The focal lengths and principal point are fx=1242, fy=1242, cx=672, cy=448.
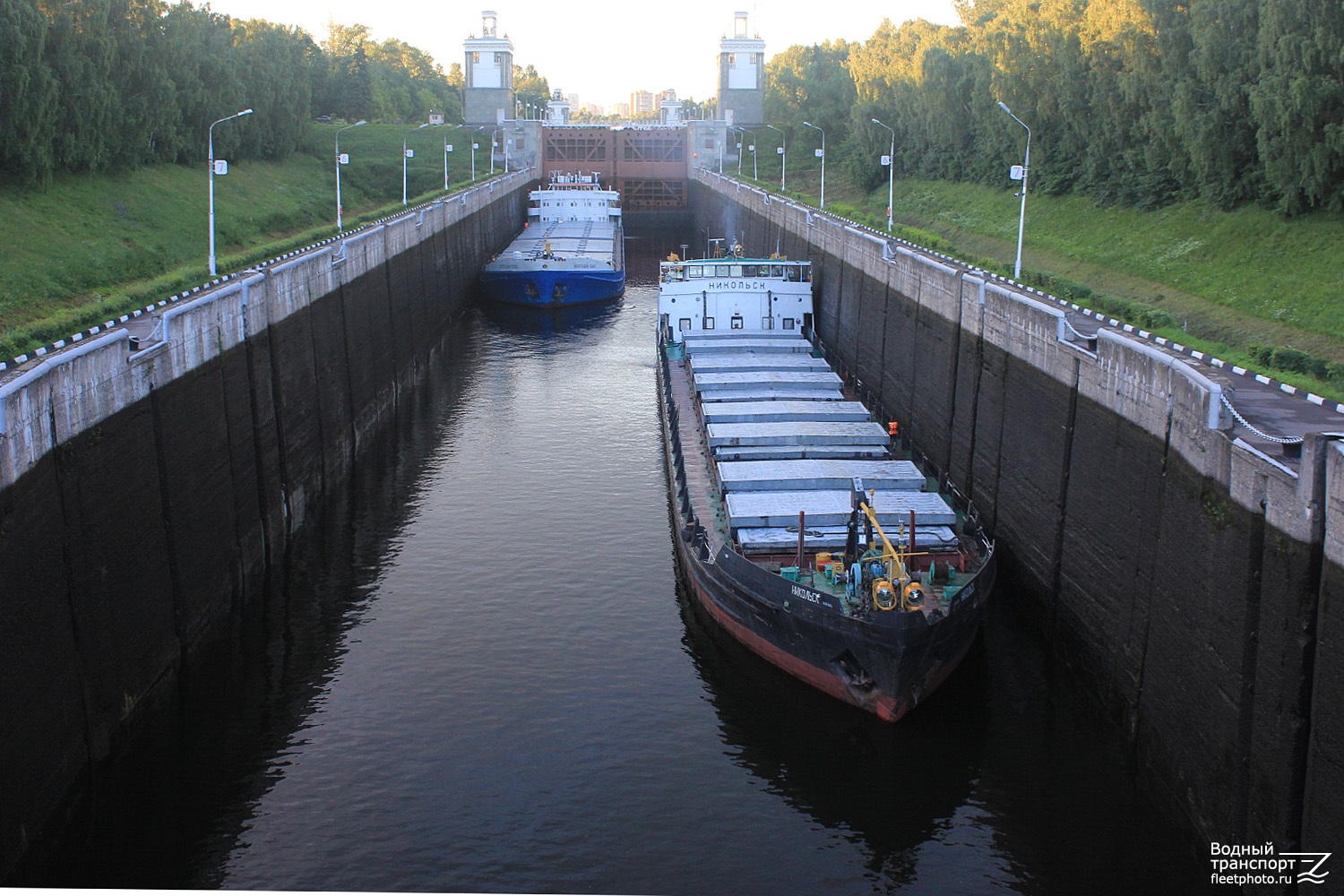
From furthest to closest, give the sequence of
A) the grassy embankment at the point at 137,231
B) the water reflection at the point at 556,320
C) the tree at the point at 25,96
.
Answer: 1. the water reflection at the point at 556,320
2. the tree at the point at 25,96
3. the grassy embankment at the point at 137,231

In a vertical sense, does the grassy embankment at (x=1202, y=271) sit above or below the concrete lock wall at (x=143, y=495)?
above

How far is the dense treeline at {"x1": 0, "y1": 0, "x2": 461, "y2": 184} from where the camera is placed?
5203 cm

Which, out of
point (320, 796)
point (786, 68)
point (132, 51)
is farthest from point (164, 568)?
point (786, 68)

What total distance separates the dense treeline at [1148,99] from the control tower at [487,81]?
5943 cm

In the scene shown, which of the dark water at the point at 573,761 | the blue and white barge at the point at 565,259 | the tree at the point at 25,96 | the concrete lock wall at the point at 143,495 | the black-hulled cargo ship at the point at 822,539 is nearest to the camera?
the concrete lock wall at the point at 143,495

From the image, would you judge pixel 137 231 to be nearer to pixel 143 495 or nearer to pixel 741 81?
pixel 143 495

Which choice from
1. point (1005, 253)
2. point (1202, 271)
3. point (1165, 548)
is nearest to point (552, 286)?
point (1005, 253)

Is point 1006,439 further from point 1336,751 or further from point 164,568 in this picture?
point 164,568

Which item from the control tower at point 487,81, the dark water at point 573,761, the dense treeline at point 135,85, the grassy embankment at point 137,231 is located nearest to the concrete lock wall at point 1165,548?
the dark water at point 573,761

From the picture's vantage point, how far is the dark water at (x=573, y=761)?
19109 mm

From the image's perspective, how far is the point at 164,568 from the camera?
78.8ft

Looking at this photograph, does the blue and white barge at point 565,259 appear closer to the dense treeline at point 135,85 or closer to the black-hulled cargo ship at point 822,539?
the dense treeline at point 135,85

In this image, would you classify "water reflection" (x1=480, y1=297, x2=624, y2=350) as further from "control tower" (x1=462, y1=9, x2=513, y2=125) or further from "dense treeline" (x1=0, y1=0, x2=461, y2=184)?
"control tower" (x1=462, y1=9, x2=513, y2=125)

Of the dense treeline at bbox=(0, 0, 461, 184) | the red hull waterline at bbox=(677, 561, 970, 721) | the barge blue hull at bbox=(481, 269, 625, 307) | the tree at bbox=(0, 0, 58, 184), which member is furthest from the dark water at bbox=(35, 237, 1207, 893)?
the barge blue hull at bbox=(481, 269, 625, 307)
